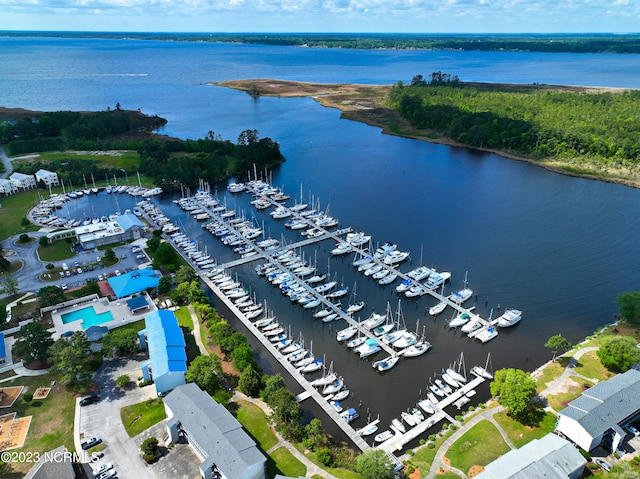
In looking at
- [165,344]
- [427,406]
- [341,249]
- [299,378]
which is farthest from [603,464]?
[341,249]

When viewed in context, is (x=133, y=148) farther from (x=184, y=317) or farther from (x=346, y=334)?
(x=346, y=334)

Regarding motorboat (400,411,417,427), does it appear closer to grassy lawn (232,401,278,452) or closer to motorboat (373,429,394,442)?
motorboat (373,429,394,442)

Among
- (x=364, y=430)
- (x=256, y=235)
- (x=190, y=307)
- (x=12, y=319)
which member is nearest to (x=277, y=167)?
(x=256, y=235)

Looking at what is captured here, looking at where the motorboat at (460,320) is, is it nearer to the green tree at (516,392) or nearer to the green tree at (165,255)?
the green tree at (516,392)

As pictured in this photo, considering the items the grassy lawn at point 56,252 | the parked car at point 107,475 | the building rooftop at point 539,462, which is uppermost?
the grassy lawn at point 56,252

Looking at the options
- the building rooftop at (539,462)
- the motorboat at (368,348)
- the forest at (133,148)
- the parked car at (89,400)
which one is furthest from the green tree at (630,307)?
the forest at (133,148)

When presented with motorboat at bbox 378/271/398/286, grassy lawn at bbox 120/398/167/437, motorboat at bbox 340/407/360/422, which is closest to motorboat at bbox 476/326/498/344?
motorboat at bbox 378/271/398/286

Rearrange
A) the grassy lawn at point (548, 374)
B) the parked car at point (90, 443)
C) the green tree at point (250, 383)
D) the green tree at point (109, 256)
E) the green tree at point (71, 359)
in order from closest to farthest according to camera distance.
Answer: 1. the parked car at point (90, 443)
2. the green tree at point (250, 383)
3. the green tree at point (71, 359)
4. the grassy lawn at point (548, 374)
5. the green tree at point (109, 256)

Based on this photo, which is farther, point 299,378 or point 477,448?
point 299,378
